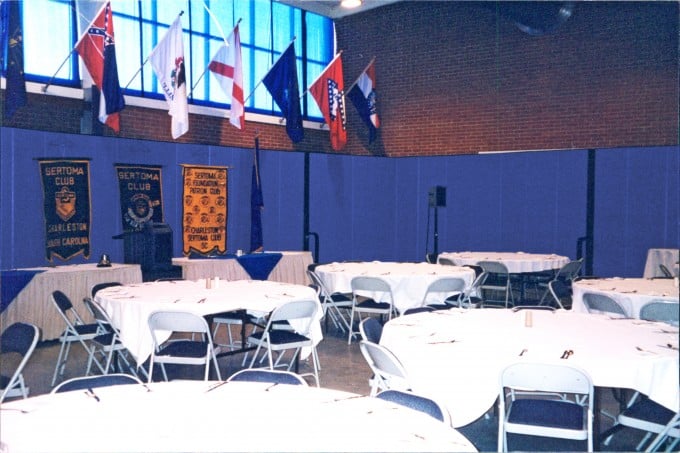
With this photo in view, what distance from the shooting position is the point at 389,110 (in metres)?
13.0

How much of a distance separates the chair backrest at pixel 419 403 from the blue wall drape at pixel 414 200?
6.44m

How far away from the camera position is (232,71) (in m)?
9.68

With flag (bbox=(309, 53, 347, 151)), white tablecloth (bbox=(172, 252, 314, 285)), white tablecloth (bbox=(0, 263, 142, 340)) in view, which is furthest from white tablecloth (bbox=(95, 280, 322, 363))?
flag (bbox=(309, 53, 347, 151))

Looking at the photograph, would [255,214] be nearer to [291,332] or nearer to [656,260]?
[291,332]

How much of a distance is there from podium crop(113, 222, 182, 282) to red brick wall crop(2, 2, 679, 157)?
1.96 meters

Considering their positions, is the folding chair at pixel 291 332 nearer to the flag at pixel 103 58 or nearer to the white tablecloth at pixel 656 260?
the flag at pixel 103 58

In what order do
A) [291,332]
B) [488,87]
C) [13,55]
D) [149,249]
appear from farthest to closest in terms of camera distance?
[488,87] < [149,249] < [13,55] < [291,332]

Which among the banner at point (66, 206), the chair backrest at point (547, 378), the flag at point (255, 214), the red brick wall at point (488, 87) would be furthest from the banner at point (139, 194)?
the chair backrest at point (547, 378)

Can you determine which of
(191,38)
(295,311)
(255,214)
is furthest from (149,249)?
(191,38)

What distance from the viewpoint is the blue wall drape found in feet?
28.1

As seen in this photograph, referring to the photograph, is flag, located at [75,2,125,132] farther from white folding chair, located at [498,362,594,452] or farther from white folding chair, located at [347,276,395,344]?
white folding chair, located at [498,362,594,452]

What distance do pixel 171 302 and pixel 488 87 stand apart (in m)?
8.59

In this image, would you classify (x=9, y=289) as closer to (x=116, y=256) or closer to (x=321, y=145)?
(x=116, y=256)

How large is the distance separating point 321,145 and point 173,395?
10.6 metres
